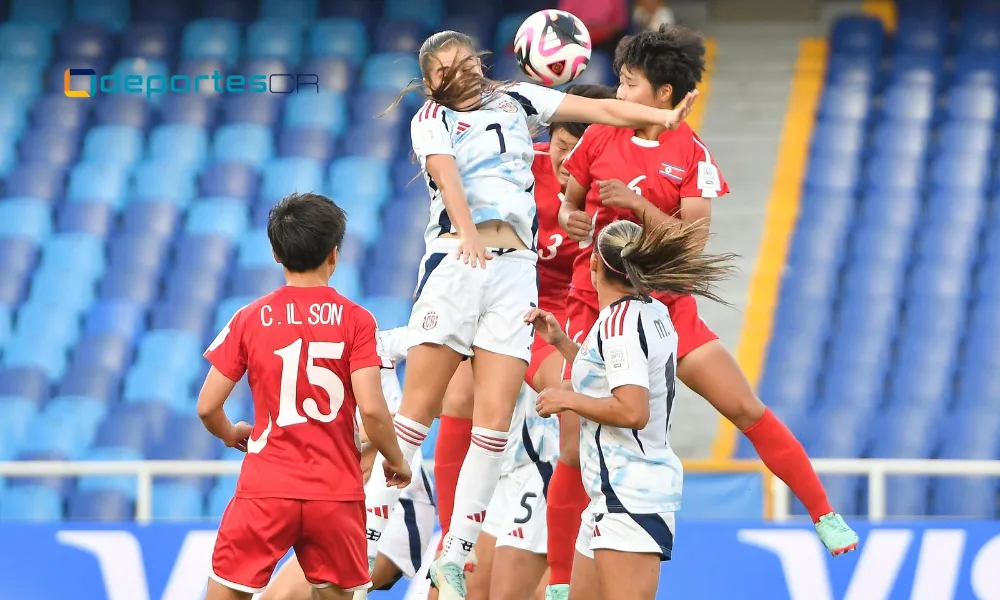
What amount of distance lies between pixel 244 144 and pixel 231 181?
46 cm

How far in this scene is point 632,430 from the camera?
4559 millimetres

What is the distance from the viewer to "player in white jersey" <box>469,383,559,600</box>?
571 centimetres

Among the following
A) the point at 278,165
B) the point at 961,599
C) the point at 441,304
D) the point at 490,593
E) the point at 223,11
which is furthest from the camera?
the point at 223,11

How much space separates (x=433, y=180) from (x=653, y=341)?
3.24 ft

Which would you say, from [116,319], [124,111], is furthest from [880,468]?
[124,111]

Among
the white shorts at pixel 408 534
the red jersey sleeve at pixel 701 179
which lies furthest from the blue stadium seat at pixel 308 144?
the red jersey sleeve at pixel 701 179

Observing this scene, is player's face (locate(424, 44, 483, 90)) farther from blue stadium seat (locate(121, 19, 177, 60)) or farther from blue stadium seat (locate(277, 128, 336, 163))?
blue stadium seat (locate(121, 19, 177, 60))

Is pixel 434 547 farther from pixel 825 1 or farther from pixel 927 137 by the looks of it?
pixel 825 1

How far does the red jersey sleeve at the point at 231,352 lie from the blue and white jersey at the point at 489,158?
2.88 feet

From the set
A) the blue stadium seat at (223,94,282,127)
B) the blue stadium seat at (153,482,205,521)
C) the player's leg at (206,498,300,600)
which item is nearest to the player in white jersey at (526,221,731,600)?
the player's leg at (206,498,300,600)

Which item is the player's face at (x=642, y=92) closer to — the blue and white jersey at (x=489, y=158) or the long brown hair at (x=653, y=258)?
the blue and white jersey at (x=489, y=158)

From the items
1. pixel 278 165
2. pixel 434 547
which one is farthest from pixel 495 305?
pixel 278 165

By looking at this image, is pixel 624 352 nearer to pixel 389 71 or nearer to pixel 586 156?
pixel 586 156

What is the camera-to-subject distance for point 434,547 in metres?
6.82
